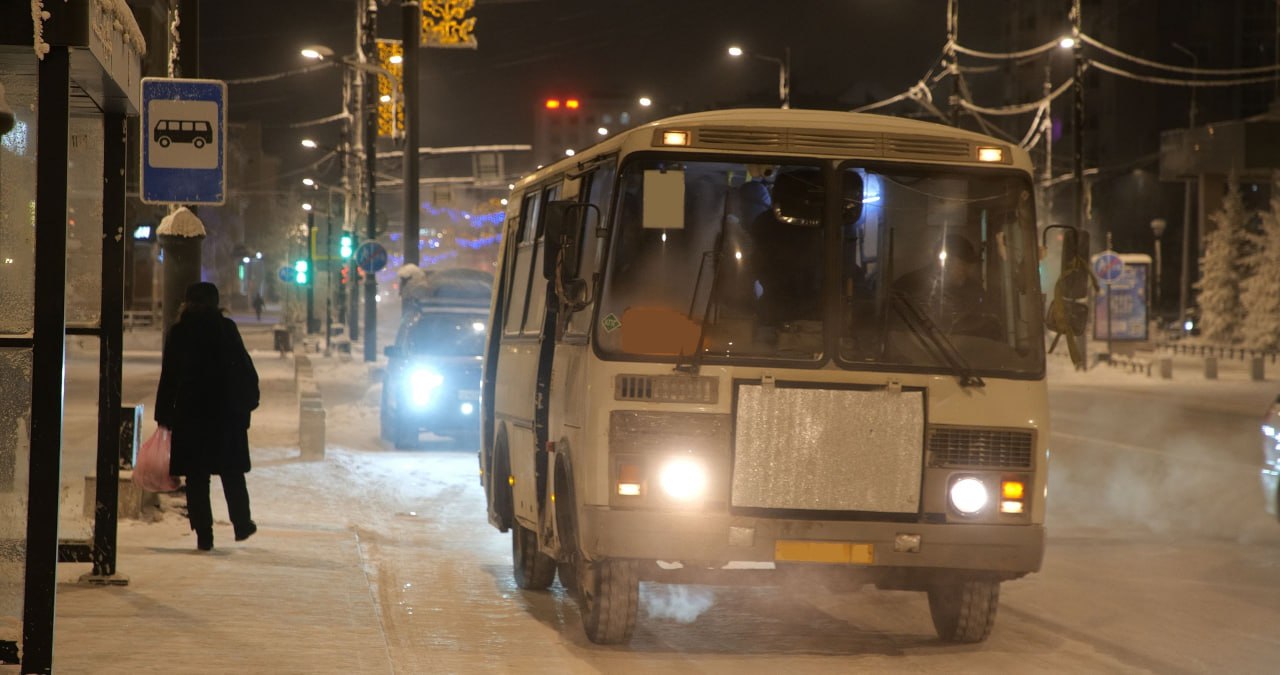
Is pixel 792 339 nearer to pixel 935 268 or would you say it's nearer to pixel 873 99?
pixel 935 268

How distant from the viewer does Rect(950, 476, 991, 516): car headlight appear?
8.30 m

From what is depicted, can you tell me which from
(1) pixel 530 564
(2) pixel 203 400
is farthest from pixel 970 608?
(2) pixel 203 400

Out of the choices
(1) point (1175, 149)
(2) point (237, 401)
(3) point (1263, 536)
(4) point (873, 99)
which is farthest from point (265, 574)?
(4) point (873, 99)

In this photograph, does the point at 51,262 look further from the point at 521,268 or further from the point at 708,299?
the point at 521,268

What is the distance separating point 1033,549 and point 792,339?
165cm

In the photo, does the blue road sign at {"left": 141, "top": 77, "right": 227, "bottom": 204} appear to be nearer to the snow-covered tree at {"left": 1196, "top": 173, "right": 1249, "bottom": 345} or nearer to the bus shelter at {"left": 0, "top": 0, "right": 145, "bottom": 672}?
the bus shelter at {"left": 0, "top": 0, "right": 145, "bottom": 672}

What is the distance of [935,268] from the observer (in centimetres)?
859

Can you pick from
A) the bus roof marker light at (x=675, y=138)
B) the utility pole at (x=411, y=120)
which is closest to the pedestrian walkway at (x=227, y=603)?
the bus roof marker light at (x=675, y=138)

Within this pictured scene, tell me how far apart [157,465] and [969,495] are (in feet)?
19.5

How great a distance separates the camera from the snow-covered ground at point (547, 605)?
26.8ft

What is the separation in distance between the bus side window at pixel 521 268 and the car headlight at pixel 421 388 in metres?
9.76

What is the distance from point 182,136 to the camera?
1084 centimetres

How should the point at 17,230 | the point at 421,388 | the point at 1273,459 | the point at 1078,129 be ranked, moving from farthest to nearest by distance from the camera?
the point at 1078,129
the point at 421,388
the point at 1273,459
the point at 17,230

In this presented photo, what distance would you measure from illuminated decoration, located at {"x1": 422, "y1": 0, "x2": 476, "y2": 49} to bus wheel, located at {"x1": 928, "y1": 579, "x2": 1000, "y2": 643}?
2409 centimetres
